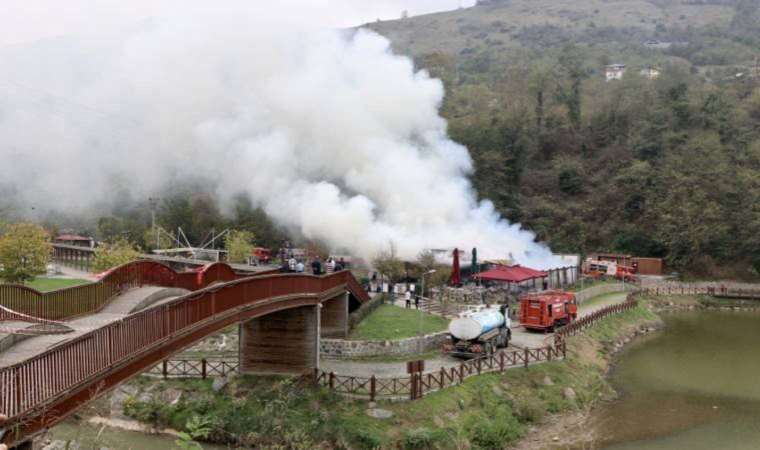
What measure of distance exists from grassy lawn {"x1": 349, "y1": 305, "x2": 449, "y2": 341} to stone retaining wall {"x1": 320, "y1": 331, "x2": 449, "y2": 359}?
35.2 inches

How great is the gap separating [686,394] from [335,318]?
53.5 ft

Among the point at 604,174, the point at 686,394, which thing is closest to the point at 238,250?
the point at 686,394

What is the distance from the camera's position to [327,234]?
4947 centimetres

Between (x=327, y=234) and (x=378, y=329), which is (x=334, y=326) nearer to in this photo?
(x=378, y=329)

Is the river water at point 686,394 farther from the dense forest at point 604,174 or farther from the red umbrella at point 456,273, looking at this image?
the dense forest at point 604,174

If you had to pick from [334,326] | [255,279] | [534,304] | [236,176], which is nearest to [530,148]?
[236,176]

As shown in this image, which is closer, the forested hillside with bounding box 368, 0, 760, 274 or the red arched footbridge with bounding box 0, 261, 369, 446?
the red arched footbridge with bounding box 0, 261, 369, 446

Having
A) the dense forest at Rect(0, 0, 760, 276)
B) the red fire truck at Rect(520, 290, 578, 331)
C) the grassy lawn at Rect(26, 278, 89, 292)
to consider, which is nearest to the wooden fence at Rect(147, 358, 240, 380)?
the red fire truck at Rect(520, 290, 578, 331)

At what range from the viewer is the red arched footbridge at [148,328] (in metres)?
12.7

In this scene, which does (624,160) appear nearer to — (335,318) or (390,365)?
(335,318)

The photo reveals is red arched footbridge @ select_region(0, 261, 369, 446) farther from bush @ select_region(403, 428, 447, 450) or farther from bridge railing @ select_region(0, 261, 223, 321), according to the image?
bush @ select_region(403, 428, 447, 450)

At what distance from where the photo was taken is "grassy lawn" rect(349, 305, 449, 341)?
3372 centimetres

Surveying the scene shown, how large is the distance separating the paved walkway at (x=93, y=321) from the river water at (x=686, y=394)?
632 inches

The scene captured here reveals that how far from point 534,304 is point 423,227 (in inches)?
529
